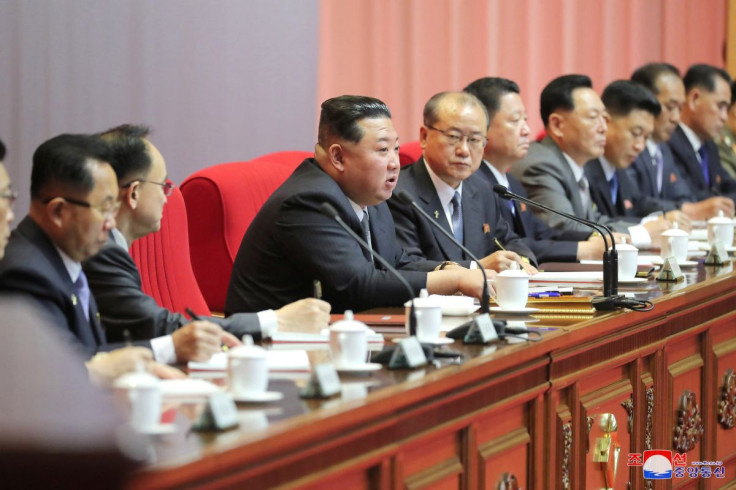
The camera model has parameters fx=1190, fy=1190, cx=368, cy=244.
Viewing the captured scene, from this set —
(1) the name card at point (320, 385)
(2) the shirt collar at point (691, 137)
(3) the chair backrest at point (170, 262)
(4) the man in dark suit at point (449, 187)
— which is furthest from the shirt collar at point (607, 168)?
(1) the name card at point (320, 385)

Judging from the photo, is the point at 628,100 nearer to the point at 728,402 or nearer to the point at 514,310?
the point at 728,402

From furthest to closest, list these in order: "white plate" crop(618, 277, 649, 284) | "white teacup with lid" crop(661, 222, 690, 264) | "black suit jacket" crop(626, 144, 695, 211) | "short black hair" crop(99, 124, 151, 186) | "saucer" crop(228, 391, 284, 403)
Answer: "black suit jacket" crop(626, 144, 695, 211) < "white teacup with lid" crop(661, 222, 690, 264) < "white plate" crop(618, 277, 649, 284) < "short black hair" crop(99, 124, 151, 186) < "saucer" crop(228, 391, 284, 403)

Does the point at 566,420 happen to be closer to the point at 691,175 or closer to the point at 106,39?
the point at 106,39

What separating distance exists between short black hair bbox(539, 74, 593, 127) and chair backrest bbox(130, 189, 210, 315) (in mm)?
2189

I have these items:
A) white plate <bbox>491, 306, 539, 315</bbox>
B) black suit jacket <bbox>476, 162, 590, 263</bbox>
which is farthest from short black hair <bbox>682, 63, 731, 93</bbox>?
white plate <bbox>491, 306, 539, 315</bbox>

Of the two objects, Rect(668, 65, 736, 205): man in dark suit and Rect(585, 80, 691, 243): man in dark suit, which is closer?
Rect(585, 80, 691, 243): man in dark suit

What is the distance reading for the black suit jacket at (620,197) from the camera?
522 cm

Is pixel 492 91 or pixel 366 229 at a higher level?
pixel 492 91

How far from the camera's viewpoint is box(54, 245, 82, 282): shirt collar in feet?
7.08

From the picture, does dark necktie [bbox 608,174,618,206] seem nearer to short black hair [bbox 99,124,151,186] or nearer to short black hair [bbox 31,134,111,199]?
short black hair [bbox 99,124,151,186]

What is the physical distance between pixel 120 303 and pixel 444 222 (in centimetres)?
157

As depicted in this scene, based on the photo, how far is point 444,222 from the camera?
386cm

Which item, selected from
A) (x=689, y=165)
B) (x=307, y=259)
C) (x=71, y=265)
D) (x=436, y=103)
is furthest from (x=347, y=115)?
(x=689, y=165)

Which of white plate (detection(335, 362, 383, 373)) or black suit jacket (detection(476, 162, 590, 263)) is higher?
white plate (detection(335, 362, 383, 373))
